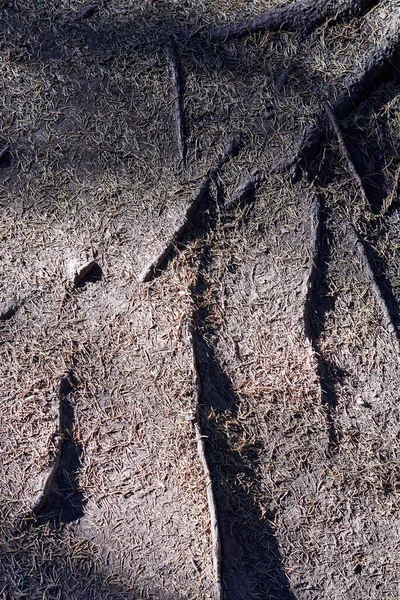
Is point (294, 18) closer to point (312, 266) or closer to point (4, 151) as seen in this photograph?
point (312, 266)

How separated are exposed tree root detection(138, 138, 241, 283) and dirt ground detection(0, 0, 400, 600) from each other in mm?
20

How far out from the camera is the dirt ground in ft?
9.48

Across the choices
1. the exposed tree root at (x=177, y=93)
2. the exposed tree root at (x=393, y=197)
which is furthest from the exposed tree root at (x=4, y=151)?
the exposed tree root at (x=393, y=197)

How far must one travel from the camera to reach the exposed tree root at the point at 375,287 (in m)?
3.38

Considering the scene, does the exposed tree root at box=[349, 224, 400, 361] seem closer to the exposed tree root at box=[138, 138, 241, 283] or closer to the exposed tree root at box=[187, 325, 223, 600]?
the exposed tree root at box=[138, 138, 241, 283]

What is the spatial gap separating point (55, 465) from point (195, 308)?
109 centimetres

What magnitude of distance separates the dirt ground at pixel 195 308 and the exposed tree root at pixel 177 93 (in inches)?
0.8

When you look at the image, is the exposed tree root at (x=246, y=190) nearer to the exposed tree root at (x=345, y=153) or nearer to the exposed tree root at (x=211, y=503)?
the exposed tree root at (x=345, y=153)

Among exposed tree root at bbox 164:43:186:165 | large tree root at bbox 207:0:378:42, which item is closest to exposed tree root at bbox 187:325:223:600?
exposed tree root at bbox 164:43:186:165

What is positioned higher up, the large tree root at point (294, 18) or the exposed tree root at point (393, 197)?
the large tree root at point (294, 18)

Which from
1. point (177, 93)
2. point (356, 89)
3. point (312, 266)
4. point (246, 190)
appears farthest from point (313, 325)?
point (177, 93)

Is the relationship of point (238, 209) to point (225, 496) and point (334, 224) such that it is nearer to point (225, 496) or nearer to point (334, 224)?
point (334, 224)

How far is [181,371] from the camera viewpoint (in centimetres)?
311

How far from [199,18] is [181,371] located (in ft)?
7.67
